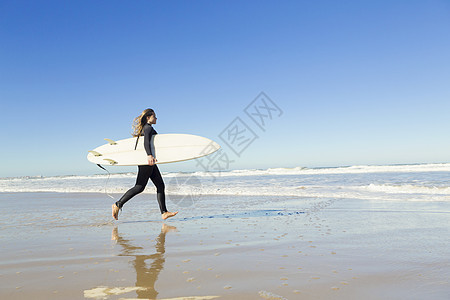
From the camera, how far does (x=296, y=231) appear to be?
14.3 ft

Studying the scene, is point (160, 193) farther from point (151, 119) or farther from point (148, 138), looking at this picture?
point (151, 119)

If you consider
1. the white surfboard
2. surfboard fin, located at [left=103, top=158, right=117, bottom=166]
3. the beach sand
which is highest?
the white surfboard

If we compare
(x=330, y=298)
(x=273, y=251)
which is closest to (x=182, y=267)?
(x=273, y=251)

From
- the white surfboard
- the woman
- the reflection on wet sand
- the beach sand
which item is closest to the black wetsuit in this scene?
the woman

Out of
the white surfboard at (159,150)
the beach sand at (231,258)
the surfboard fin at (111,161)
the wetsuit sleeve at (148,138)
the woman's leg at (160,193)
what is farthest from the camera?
the surfboard fin at (111,161)

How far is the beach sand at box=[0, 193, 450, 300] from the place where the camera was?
2.30 metres

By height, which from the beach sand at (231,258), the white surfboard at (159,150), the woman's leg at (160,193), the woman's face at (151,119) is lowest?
the beach sand at (231,258)

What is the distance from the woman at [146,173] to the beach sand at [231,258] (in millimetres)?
300

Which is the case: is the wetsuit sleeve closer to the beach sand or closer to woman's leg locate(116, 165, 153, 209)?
woman's leg locate(116, 165, 153, 209)

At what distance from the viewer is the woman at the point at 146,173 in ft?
17.1

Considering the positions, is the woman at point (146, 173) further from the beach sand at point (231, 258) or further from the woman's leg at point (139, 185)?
the beach sand at point (231, 258)

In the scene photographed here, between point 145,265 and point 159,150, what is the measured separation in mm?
3177

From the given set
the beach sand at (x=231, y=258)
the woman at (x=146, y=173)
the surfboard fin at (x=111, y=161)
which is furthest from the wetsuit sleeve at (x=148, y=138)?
the beach sand at (x=231, y=258)

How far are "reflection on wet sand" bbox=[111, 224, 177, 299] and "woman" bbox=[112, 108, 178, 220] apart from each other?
35.7 inches
